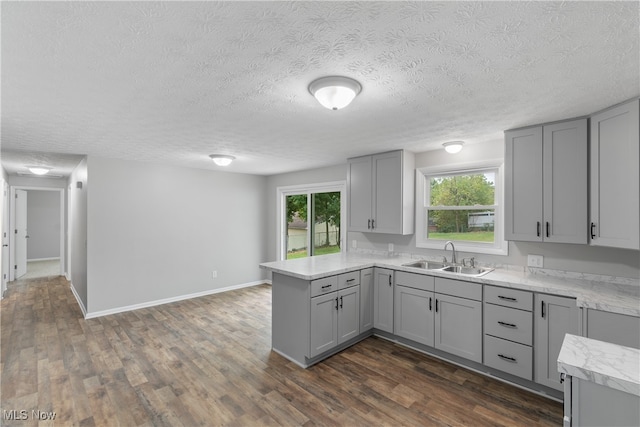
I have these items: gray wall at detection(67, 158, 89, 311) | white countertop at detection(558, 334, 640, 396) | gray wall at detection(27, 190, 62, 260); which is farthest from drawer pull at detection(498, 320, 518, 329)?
gray wall at detection(27, 190, 62, 260)

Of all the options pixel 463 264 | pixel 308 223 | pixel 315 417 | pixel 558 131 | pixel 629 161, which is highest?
pixel 558 131

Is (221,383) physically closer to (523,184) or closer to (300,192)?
(523,184)

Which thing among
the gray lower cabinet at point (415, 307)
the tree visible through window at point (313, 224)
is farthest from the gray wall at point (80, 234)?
the gray lower cabinet at point (415, 307)

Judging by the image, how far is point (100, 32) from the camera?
138 centimetres

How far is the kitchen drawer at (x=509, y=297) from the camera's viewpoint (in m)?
2.56

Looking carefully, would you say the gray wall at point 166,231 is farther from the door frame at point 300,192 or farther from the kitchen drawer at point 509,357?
the kitchen drawer at point 509,357

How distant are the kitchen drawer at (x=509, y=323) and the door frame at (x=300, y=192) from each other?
261cm

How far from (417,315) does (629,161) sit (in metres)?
2.21

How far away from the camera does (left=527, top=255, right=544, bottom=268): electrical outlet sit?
9.94 ft

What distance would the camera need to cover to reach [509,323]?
2.64 meters

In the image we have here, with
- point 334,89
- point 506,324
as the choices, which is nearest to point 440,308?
point 506,324

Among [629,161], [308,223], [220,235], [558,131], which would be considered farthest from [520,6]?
[220,235]

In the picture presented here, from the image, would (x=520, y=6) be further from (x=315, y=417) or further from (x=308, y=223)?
(x=308, y=223)

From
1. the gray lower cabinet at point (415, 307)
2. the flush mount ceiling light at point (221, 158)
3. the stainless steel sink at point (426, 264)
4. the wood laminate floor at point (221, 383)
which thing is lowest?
the wood laminate floor at point (221, 383)
